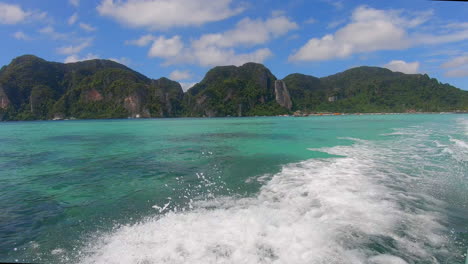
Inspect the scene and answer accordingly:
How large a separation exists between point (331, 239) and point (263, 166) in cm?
712

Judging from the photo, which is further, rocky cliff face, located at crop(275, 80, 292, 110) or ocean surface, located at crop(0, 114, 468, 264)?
rocky cliff face, located at crop(275, 80, 292, 110)

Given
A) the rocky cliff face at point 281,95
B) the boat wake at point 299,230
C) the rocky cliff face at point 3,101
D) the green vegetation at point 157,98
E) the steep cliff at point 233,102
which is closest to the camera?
the boat wake at point 299,230

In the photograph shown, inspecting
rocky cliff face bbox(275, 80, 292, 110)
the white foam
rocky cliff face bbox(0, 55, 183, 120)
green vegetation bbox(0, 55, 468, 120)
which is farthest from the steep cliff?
the white foam

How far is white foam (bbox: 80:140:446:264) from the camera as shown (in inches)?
162

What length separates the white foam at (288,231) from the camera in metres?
4.12

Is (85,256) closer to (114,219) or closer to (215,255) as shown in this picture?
(114,219)

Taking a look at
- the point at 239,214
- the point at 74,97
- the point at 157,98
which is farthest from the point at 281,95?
the point at 239,214

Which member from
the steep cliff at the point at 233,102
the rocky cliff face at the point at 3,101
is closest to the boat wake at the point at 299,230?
the steep cliff at the point at 233,102

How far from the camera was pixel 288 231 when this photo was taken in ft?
16.4

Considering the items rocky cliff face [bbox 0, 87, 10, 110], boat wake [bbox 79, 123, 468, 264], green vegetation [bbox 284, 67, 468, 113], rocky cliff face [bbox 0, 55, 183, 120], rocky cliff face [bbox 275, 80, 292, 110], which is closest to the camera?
boat wake [bbox 79, 123, 468, 264]

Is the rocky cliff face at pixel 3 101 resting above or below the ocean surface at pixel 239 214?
above

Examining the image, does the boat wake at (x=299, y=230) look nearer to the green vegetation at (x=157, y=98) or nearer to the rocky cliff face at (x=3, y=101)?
the green vegetation at (x=157, y=98)

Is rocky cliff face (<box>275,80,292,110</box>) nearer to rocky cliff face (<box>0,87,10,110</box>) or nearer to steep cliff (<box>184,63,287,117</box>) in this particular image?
steep cliff (<box>184,63,287,117</box>)

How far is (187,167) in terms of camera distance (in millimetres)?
11734
